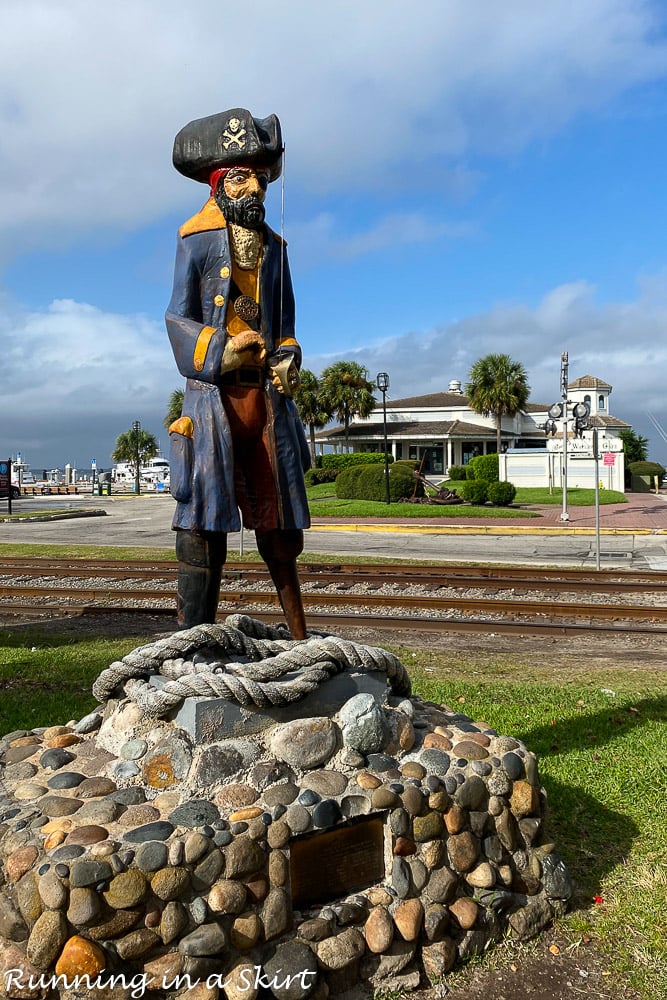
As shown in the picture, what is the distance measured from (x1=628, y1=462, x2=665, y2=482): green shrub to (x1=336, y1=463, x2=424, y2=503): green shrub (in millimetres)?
21785

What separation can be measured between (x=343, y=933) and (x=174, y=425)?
2440 millimetres

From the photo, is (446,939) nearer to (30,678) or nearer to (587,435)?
(30,678)

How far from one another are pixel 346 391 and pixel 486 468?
47.4 ft

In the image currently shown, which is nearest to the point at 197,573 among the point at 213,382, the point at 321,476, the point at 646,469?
the point at 213,382

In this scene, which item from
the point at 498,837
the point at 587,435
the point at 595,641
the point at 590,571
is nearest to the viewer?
the point at 498,837

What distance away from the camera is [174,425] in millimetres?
4125

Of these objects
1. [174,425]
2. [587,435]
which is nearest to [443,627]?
[174,425]

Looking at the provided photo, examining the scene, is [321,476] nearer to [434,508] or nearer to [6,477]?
[6,477]

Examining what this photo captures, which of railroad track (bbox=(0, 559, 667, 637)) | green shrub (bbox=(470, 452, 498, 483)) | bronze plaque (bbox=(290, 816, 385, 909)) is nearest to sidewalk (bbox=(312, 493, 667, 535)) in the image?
railroad track (bbox=(0, 559, 667, 637))

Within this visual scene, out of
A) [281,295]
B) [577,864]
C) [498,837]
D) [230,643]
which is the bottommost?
[577,864]

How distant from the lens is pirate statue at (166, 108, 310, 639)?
4.08 m

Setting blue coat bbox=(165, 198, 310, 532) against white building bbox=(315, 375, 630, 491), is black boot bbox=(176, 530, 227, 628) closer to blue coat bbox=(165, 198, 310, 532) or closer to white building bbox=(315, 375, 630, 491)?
blue coat bbox=(165, 198, 310, 532)

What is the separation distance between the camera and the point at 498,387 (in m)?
48.3

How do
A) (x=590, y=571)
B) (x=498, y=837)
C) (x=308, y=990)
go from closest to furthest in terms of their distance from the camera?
(x=308, y=990)
(x=498, y=837)
(x=590, y=571)
